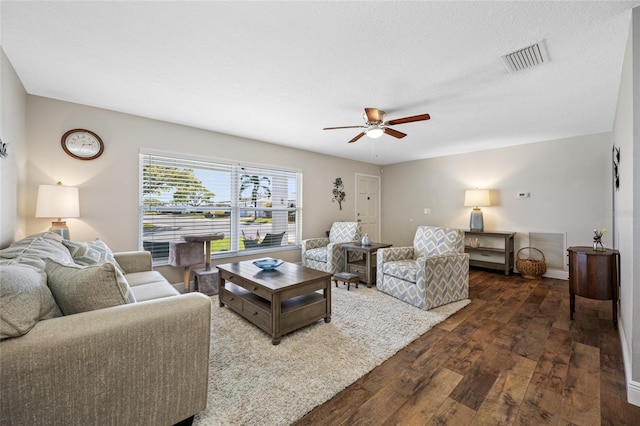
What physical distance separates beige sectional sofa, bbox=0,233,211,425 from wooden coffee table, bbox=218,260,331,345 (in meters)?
0.93

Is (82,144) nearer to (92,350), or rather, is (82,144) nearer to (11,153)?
(11,153)

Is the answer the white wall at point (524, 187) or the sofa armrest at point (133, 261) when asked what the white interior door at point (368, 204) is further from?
the sofa armrest at point (133, 261)

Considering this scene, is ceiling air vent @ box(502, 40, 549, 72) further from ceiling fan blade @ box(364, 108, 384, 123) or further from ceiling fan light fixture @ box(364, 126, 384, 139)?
ceiling fan light fixture @ box(364, 126, 384, 139)

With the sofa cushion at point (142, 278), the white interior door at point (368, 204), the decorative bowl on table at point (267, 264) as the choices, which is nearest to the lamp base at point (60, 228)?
the sofa cushion at point (142, 278)

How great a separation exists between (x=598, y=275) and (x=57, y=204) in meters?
5.49

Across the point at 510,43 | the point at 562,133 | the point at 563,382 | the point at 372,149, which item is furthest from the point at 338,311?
the point at 562,133

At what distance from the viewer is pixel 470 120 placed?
3.63 meters

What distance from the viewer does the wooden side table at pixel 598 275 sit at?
8.43 feet

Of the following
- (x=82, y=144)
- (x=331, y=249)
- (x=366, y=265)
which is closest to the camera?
(x=82, y=144)

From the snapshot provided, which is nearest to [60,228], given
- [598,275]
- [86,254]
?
[86,254]

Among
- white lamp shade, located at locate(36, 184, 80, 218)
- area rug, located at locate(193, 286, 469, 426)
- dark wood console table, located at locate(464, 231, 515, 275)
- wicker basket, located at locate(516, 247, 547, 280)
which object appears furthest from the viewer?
dark wood console table, located at locate(464, 231, 515, 275)

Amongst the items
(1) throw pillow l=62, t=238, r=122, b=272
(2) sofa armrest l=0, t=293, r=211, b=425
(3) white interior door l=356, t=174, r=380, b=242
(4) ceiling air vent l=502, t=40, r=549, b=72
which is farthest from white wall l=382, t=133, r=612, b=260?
(1) throw pillow l=62, t=238, r=122, b=272

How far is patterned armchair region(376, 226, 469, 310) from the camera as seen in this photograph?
308 cm

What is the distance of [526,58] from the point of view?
2152 millimetres
